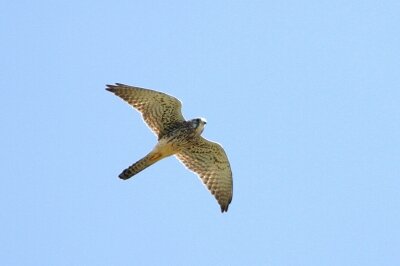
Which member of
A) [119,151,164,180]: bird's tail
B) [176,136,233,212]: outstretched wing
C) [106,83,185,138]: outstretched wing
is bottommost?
[119,151,164,180]: bird's tail

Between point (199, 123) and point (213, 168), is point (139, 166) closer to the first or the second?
point (199, 123)

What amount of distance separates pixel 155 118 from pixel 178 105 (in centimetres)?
58

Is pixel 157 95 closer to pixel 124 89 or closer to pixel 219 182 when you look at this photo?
pixel 124 89

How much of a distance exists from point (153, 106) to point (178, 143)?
2.79 feet

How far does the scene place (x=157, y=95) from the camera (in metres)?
14.0

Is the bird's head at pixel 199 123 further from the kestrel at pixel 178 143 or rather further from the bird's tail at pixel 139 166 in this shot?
the bird's tail at pixel 139 166

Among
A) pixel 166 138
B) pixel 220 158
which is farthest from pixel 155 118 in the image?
pixel 220 158

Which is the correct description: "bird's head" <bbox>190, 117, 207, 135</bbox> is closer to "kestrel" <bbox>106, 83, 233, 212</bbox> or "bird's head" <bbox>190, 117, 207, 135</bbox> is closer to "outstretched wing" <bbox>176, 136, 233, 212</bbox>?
"kestrel" <bbox>106, 83, 233, 212</bbox>

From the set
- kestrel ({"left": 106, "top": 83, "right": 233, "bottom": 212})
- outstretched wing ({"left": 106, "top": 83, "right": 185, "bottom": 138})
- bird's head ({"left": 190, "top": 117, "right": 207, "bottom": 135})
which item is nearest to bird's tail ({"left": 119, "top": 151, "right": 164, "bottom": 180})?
kestrel ({"left": 106, "top": 83, "right": 233, "bottom": 212})

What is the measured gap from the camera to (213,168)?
14.7 metres

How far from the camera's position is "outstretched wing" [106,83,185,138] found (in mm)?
14086

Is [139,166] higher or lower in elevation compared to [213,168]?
lower

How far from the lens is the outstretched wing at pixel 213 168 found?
1460 cm

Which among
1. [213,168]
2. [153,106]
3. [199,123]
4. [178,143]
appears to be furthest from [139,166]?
[213,168]
